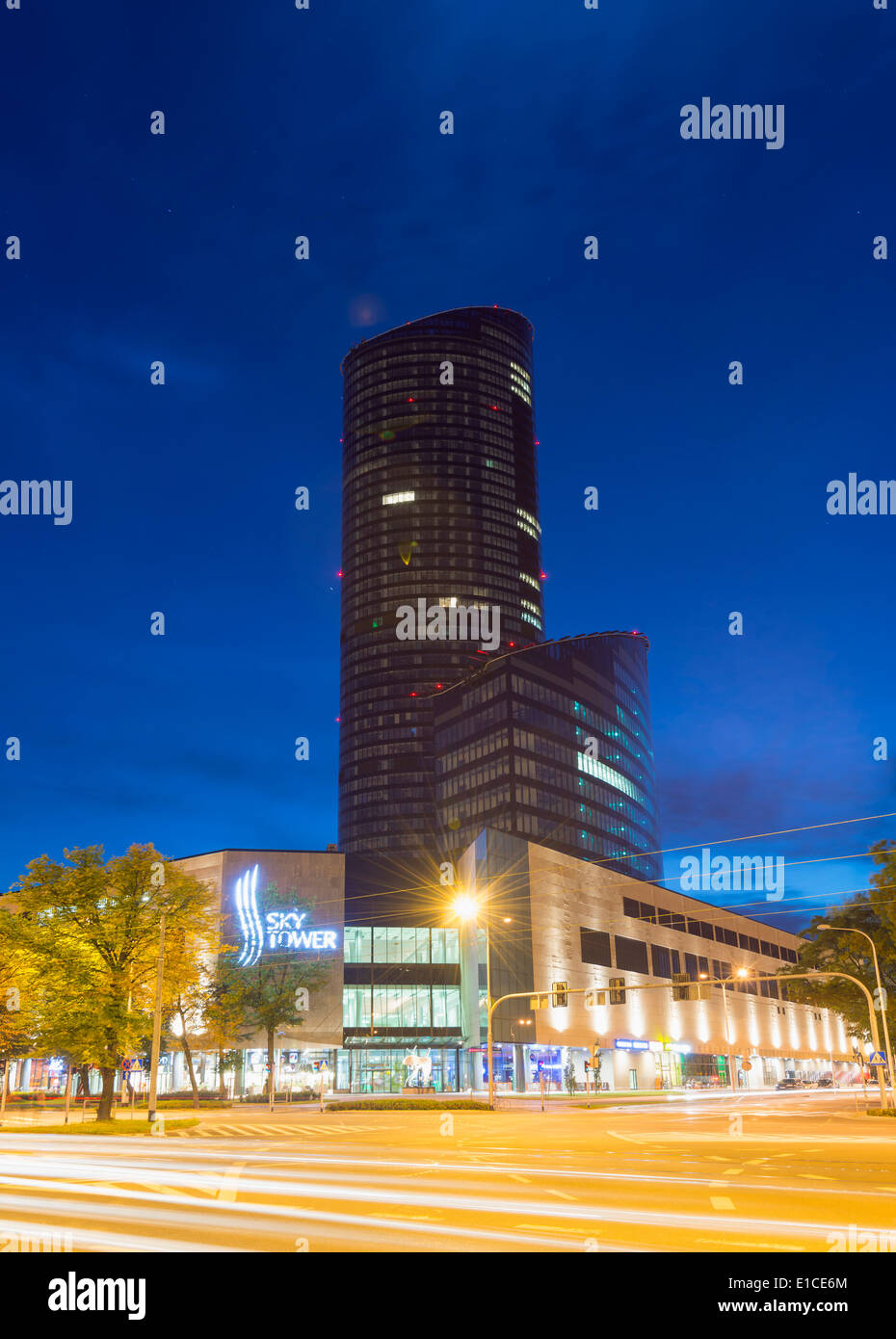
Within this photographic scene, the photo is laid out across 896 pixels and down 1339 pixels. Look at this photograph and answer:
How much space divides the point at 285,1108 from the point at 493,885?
28135 mm

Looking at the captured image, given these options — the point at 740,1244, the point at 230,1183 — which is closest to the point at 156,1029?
the point at 230,1183

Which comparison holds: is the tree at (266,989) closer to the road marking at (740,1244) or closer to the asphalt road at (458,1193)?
the asphalt road at (458,1193)

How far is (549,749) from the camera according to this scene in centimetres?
12925

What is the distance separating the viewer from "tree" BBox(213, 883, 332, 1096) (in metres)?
68.7

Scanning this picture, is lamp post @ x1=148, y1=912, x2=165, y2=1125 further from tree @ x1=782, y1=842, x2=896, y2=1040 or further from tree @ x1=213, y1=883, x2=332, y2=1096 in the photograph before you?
tree @ x1=782, y1=842, x2=896, y2=1040

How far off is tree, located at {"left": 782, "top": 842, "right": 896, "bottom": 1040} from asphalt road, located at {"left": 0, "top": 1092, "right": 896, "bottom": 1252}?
1168 inches

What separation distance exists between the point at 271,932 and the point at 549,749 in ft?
182

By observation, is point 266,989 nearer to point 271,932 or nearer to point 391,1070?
point 271,932

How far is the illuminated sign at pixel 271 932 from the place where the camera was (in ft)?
269

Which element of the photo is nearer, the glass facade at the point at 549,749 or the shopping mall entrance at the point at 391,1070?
the shopping mall entrance at the point at 391,1070

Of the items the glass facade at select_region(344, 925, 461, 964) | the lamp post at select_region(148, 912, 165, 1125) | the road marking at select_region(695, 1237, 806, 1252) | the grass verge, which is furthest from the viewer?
the glass facade at select_region(344, 925, 461, 964)

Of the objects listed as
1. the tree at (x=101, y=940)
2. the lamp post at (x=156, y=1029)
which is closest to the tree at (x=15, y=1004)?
the tree at (x=101, y=940)

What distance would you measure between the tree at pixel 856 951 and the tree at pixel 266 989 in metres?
39.1

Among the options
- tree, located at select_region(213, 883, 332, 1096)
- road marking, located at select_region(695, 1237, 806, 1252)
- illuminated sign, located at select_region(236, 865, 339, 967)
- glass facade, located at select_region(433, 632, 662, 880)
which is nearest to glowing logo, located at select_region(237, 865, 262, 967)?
illuminated sign, located at select_region(236, 865, 339, 967)
